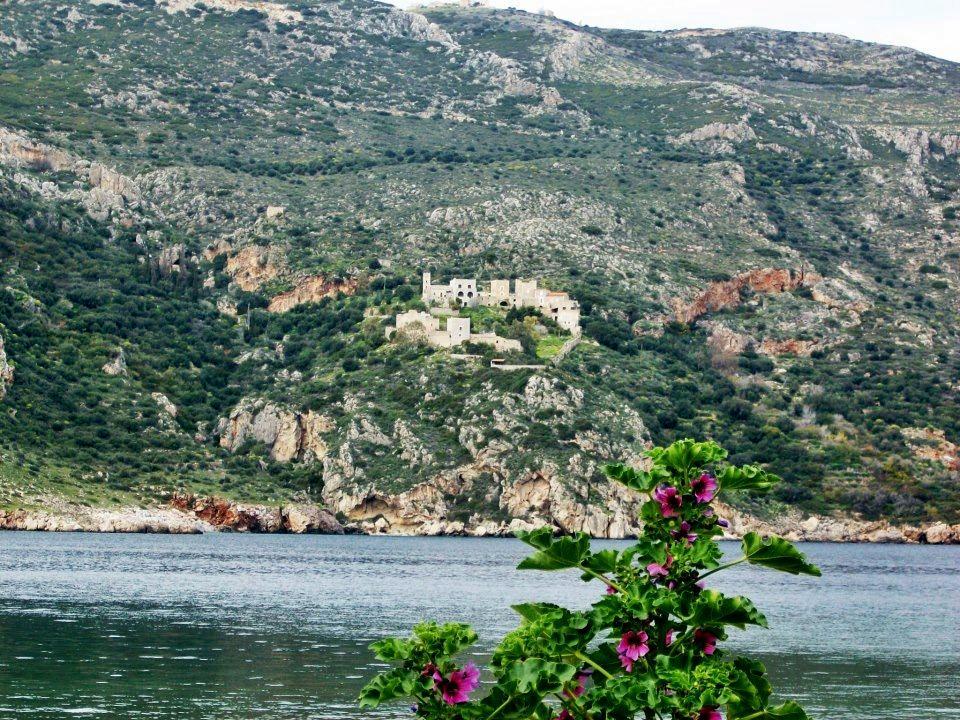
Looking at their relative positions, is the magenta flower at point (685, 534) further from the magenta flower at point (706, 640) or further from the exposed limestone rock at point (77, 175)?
the exposed limestone rock at point (77, 175)

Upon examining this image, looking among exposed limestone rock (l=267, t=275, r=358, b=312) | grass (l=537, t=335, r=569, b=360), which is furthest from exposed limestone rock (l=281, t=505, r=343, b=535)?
exposed limestone rock (l=267, t=275, r=358, b=312)

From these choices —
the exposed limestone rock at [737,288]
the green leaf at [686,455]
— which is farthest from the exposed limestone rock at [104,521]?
the green leaf at [686,455]

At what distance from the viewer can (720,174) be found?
151875 mm

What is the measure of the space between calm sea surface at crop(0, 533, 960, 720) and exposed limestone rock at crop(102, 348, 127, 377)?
15.8 meters

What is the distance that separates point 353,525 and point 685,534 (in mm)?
93889

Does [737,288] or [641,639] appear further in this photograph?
[737,288]

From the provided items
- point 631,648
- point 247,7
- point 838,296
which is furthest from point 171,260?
point 631,648

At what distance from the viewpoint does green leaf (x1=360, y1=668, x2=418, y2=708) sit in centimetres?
1239

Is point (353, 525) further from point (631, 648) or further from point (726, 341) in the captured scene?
point (631, 648)

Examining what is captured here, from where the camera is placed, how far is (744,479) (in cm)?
1277

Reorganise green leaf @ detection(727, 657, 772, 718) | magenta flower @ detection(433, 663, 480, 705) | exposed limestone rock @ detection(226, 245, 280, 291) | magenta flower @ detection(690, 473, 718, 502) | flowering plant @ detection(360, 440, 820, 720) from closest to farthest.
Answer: flowering plant @ detection(360, 440, 820, 720) < magenta flower @ detection(433, 663, 480, 705) < green leaf @ detection(727, 657, 772, 718) < magenta flower @ detection(690, 473, 718, 502) < exposed limestone rock @ detection(226, 245, 280, 291)

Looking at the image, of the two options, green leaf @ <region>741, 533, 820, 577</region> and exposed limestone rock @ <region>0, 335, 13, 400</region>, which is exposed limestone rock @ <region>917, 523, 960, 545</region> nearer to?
exposed limestone rock @ <region>0, 335, 13, 400</region>

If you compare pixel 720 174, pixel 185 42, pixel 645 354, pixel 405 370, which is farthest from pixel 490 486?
pixel 185 42

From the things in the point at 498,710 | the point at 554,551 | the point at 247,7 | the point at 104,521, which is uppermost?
the point at 247,7
